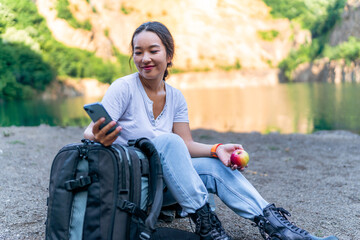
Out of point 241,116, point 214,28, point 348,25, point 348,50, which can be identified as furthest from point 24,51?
point 214,28

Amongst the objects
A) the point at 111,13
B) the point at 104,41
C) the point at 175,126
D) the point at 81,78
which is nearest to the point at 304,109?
the point at 81,78

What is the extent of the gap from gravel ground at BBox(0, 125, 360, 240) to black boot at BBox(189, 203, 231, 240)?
0.48 meters

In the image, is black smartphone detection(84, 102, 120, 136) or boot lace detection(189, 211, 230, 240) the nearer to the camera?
black smartphone detection(84, 102, 120, 136)

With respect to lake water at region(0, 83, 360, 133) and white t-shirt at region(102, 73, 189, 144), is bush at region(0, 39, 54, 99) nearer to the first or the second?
lake water at region(0, 83, 360, 133)

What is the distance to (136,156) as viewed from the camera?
158 centimetres

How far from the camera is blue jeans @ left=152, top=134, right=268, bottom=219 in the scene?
1.64m

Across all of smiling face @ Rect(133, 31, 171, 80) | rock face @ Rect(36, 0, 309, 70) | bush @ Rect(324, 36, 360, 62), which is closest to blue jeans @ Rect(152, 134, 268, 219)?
smiling face @ Rect(133, 31, 171, 80)

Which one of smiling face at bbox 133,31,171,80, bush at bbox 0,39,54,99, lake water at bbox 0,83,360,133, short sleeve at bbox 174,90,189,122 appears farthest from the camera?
lake water at bbox 0,83,360,133

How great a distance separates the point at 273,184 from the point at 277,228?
1.76 metres

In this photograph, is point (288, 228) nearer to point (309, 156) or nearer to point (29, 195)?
point (29, 195)

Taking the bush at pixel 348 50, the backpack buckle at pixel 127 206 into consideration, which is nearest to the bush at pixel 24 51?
the backpack buckle at pixel 127 206

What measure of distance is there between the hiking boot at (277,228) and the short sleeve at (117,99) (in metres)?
0.89

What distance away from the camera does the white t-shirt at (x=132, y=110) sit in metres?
1.79

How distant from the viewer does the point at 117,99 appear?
1.79 meters
